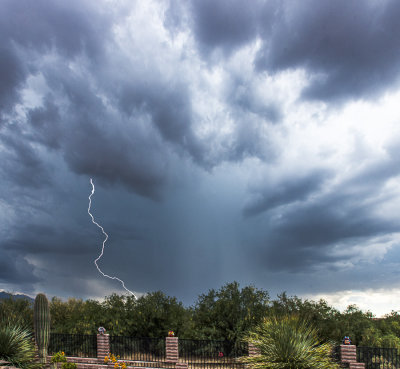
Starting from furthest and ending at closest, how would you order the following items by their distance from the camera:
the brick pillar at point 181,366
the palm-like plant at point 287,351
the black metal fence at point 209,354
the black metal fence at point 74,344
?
the black metal fence at point 74,344, the black metal fence at point 209,354, the brick pillar at point 181,366, the palm-like plant at point 287,351

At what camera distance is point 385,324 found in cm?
3556

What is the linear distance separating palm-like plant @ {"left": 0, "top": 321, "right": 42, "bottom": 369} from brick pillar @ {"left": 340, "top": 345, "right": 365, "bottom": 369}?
1826cm

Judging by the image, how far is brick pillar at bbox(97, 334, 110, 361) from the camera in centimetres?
2403

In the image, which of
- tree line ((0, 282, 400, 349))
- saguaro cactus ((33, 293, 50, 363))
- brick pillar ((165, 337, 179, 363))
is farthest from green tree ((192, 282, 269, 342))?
saguaro cactus ((33, 293, 50, 363))

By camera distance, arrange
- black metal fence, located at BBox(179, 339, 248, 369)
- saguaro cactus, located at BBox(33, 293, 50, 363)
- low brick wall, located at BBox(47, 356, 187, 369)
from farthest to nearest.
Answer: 1. black metal fence, located at BBox(179, 339, 248, 369)
2. saguaro cactus, located at BBox(33, 293, 50, 363)
3. low brick wall, located at BBox(47, 356, 187, 369)

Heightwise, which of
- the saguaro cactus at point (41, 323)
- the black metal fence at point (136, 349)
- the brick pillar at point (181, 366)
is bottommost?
the brick pillar at point (181, 366)

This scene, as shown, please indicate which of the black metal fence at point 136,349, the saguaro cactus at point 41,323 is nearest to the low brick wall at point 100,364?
A: the black metal fence at point 136,349

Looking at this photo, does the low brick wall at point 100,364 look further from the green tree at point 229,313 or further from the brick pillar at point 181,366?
the green tree at point 229,313

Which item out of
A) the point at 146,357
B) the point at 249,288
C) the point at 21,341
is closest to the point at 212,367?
the point at 146,357

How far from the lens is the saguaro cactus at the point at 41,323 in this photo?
75.0ft

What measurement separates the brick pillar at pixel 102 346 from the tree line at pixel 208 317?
5.16 meters

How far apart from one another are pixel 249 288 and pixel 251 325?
3200 mm

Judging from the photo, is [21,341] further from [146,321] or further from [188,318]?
[188,318]

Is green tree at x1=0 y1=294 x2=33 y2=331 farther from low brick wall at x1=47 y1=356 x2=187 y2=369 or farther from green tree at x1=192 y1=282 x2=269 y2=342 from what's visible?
green tree at x1=192 y1=282 x2=269 y2=342
